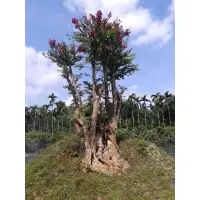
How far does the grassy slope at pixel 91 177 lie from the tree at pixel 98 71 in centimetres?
20

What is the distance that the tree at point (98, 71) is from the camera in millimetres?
3514

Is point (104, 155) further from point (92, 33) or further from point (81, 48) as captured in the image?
point (92, 33)

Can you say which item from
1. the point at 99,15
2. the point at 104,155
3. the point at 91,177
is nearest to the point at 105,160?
the point at 104,155

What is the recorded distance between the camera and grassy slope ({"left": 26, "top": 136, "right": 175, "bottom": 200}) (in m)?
3.05

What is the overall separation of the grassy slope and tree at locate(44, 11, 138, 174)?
8.0 inches

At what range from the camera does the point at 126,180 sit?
3.33m

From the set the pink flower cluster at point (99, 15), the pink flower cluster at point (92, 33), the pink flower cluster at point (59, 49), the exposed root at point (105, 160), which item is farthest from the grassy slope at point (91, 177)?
the pink flower cluster at point (99, 15)

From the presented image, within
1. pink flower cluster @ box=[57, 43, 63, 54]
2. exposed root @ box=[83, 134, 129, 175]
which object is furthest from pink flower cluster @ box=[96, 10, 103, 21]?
exposed root @ box=[83, 134, 129, 175]

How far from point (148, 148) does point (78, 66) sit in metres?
1.35

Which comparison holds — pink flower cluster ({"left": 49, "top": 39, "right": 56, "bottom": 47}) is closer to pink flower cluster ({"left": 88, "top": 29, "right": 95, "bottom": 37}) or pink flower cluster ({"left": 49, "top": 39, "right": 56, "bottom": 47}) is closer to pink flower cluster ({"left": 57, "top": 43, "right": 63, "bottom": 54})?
pink flower cluster ({"left": 57, "top": 43, "right": 63, "bottom": 54})

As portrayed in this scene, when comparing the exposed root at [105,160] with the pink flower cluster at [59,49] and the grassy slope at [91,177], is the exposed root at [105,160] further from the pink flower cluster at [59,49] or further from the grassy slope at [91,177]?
the pink flower cluster at [59,49]

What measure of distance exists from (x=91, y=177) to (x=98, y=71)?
3.86ft
